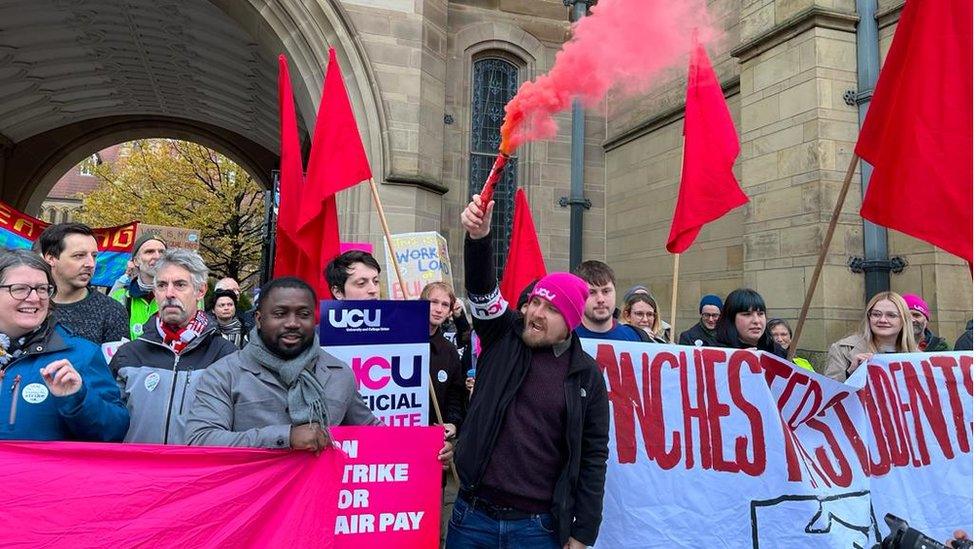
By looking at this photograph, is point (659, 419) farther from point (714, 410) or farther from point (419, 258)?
point (419, 258)

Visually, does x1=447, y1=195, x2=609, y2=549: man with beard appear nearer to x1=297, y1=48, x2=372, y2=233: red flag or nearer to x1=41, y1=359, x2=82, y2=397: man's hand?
x1=41, y1=359, x2=82, y2=397: man's hand

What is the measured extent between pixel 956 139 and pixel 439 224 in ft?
21.9

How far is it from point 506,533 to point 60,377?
5.21 ft

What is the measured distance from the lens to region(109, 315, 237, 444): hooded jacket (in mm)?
2463

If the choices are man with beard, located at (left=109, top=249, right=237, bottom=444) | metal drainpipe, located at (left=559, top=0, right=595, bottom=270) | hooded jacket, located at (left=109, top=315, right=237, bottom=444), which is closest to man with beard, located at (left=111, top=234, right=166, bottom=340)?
man with beard, located at (left=109, top=249, right=237, bottom=444)

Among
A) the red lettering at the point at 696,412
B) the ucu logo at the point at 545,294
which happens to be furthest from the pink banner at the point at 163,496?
the red lettering at the point at 696,412

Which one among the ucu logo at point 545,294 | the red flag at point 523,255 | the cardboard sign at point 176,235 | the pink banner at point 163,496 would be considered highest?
the cardboard sign at point 176,235

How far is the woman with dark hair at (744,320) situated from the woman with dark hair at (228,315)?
143 inches

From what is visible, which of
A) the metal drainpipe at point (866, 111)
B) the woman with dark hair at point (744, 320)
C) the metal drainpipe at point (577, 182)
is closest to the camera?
the woman with dark hair at point (744, 320)

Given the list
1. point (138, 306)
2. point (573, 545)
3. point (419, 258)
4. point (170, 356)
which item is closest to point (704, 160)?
point (573, 545)

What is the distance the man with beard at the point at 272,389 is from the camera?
2.25m

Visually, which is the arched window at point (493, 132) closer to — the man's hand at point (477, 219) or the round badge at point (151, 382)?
the man's hand at point (477, 219)

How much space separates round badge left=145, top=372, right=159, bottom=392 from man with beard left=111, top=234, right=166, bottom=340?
71.1 inches

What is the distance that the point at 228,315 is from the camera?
5.42m
